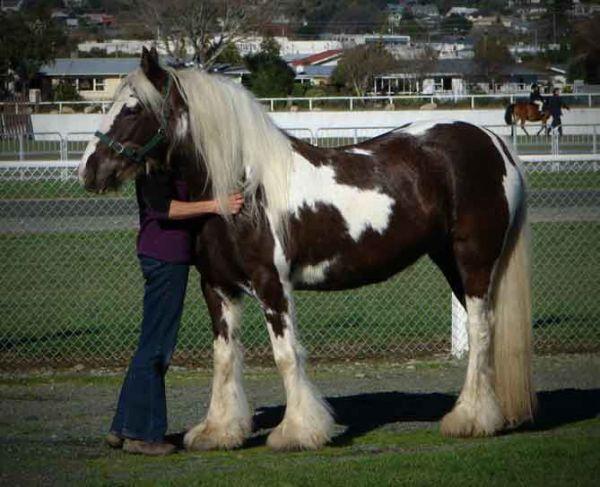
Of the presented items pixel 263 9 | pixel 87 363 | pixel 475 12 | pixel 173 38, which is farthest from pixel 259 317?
pixel 475 12

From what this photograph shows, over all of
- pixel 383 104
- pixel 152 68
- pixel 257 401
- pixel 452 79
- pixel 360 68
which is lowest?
pixel 452 79

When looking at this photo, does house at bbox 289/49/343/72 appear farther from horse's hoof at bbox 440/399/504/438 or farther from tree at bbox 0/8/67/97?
horse's hoof at bbox 440/399/504/438

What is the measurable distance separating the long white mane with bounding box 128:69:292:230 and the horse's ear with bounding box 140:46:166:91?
43 mm

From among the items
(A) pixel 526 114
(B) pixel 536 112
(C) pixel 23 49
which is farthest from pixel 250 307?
(C) pixel 23 49

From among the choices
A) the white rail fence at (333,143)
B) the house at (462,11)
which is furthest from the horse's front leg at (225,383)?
the house at (462,11)

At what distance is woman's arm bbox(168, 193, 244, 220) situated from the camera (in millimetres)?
6781

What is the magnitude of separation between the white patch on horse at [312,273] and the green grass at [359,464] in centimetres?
→ 99

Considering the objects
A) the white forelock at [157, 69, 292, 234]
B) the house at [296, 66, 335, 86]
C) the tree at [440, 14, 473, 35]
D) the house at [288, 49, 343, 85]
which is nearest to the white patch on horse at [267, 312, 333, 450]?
the white forelock at [157, 69, 292, 234]

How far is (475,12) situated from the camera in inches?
5413

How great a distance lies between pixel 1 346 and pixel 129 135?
3.97 meters

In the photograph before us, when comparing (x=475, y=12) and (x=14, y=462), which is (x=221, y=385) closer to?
(x=14, y=462)

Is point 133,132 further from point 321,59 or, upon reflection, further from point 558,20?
point 558,20

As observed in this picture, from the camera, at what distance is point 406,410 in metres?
8.27

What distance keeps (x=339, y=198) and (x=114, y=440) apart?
194 cm
